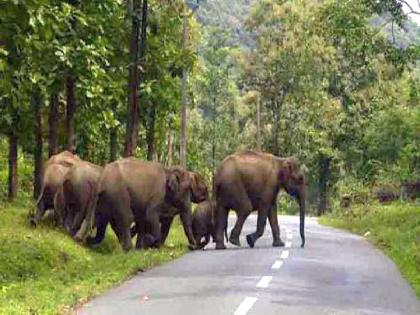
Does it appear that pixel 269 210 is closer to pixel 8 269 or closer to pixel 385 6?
pixel 385 6

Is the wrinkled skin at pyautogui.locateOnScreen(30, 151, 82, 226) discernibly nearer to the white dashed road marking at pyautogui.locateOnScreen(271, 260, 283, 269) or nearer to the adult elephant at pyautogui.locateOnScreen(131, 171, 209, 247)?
the adult elephant at pyautogui.locateOnScreen(131, 171, 209, 247)

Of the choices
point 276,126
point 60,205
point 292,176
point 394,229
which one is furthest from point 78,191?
point 276,126

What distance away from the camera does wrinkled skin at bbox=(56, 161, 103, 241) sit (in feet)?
77.8

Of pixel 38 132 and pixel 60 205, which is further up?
pixel 38 132

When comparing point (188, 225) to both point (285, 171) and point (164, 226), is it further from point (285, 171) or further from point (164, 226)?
point (285, 171)

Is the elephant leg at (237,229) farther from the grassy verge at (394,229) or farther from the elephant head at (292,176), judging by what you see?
the grassy verge at (394,229)

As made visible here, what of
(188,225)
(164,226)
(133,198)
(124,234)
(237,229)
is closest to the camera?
(124,234)

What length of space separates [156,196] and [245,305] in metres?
11.0

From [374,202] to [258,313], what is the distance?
1430 inches

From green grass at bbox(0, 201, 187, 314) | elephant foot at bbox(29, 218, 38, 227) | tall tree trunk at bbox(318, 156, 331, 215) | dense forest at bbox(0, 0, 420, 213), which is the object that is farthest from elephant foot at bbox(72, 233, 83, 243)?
tall tree trunk at bbox(318, 156, 331, 215)

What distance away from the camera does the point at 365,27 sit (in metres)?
29.8

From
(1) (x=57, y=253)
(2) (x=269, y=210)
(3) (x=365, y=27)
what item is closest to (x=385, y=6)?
(3) (x=365, y=27)

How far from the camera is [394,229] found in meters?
31.0

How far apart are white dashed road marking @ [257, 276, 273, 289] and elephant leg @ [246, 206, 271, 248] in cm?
907
